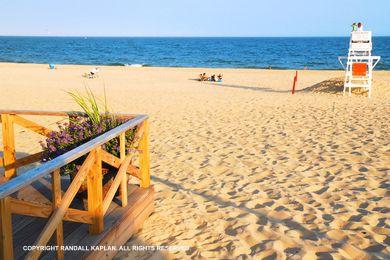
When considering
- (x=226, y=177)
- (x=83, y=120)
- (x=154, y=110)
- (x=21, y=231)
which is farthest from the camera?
(x=154, y=110)

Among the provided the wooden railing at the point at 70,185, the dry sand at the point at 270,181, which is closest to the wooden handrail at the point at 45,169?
the wooden railing at the point at 70,185

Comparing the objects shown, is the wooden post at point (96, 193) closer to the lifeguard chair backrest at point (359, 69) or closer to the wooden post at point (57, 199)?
the wooden post at point (57, 199)

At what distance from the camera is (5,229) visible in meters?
2.21

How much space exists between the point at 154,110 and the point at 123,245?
8722mm

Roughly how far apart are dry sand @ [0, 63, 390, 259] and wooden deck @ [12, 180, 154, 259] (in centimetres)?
19

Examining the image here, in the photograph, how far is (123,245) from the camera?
379 cm

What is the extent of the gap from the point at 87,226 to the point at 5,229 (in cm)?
142

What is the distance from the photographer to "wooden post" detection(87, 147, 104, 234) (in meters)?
3.22

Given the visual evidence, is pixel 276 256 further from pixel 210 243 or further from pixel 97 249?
pixel 97 249

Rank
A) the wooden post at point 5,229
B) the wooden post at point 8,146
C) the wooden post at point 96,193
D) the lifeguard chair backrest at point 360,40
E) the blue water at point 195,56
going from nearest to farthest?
the wooden post at point 5,229
the wooden post at point 96,193
the wooden post at point 8,146
the lifeguard chair backrest at point 360,40
the blue water at point 195,56

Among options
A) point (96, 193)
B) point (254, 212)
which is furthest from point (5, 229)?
point (254, 212)

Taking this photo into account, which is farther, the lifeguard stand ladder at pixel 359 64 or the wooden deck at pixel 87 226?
the lifeguard stand ladder at pixel 359 64

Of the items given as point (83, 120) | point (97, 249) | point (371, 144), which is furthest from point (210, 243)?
point (371, 144)

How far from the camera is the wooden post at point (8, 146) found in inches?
182
